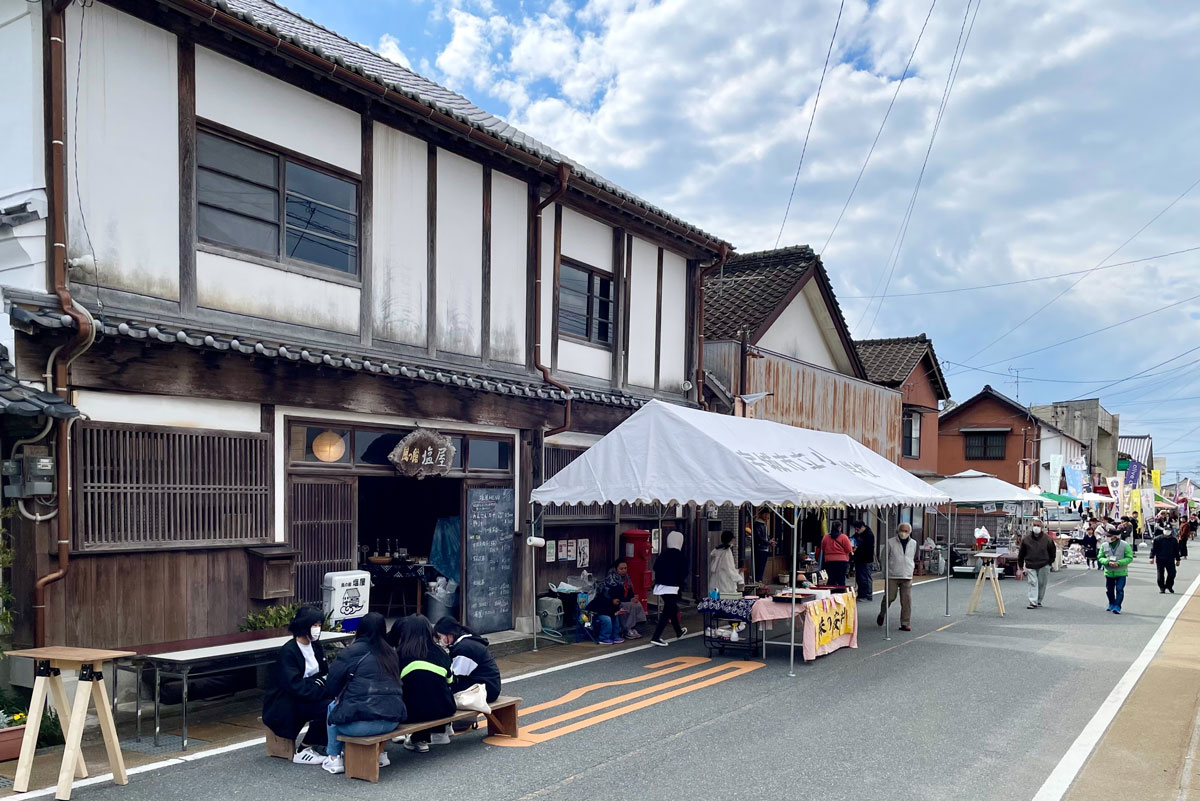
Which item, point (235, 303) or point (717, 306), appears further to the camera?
point (717, 306)

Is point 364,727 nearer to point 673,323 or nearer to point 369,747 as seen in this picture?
point 369,747

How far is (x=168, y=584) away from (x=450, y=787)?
13.8ft

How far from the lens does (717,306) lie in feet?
72.3

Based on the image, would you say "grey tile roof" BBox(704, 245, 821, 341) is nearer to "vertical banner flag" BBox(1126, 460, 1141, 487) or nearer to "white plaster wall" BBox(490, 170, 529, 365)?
"white plaster wall" BBox(490, 170, 529, 365)

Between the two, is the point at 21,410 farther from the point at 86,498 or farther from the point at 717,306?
the point at 717,306

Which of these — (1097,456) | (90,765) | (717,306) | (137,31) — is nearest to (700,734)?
(90,765)

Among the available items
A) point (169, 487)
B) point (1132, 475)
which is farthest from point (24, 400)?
point (1132, 475)

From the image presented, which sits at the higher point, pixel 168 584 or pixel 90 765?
pixel 168 584

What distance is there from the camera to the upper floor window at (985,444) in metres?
45.1

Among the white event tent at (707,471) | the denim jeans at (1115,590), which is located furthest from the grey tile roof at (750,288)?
the denim jeans at (1115,590)

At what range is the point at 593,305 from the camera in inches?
617

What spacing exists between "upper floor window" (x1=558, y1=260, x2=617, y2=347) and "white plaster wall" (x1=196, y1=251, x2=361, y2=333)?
444cm

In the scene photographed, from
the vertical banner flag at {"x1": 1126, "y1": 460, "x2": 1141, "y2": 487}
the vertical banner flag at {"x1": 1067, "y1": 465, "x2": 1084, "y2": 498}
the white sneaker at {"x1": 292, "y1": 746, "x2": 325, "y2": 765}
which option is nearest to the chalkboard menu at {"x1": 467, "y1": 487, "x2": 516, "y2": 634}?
the white sneaker at {"x1": 292, "y1": 746, "x2": 325, "y2": 765}

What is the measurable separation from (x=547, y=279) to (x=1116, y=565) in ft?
41.4
